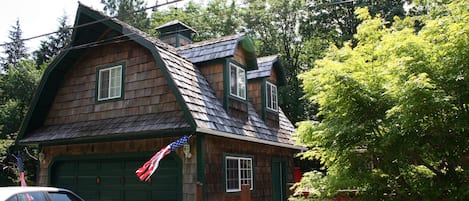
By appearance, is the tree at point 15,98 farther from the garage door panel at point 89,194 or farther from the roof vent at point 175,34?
the garage door panel at point 89,194

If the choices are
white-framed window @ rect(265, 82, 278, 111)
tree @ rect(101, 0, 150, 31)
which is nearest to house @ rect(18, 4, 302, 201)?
white-framed window @ rect(265, 82, 278, 111)

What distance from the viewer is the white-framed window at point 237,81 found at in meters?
11.5

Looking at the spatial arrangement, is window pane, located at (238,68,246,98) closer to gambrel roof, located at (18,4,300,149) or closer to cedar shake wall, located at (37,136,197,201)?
gambrel roof, located at (18,4,300,149)

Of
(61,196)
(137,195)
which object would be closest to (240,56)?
(137,195)

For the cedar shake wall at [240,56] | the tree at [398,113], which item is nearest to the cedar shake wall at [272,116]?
the cedar shake wall at [240,56]

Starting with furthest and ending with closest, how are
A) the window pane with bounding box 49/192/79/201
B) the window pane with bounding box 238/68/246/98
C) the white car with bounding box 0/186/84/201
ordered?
the window pane with bounding box 238/68/246/98
the window pane with bounding box 49/192/79/201
the white car with bounding box 0/186/84/201

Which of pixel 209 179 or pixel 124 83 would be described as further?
pixel 124 83

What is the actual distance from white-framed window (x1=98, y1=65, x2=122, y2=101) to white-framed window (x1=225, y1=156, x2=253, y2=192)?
11.4 feet

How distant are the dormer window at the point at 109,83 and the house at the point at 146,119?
4cm

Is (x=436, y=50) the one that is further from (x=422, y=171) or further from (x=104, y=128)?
(x=104, y=128)

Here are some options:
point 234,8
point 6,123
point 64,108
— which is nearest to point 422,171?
point 64,108

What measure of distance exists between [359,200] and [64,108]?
9.03m

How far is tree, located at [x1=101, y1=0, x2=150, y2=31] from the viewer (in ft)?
104

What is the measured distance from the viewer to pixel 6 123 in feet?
84.1
